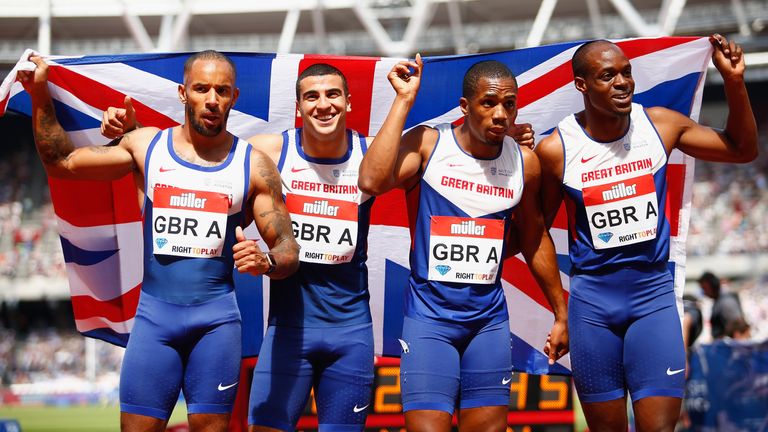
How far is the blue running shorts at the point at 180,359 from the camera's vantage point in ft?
14.3

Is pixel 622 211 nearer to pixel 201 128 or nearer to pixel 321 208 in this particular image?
pixel 321 208

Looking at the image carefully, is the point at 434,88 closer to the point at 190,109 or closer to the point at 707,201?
the point at 190,109

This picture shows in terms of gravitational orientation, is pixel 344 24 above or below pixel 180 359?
above

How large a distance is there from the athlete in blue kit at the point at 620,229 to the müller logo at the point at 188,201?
1.85 m

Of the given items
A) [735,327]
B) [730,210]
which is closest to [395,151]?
[735,327]

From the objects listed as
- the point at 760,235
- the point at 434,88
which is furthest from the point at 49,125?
the point at 760,235

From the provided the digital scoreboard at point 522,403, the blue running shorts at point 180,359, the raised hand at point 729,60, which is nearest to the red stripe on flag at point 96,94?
the blue running shorts at point 180,359

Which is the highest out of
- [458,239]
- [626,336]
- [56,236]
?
[458,239]

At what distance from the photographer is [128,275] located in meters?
6.26

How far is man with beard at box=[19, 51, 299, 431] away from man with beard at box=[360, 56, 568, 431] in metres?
0.63

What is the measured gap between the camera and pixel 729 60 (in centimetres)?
488

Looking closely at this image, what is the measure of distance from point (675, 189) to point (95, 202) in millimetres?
3909

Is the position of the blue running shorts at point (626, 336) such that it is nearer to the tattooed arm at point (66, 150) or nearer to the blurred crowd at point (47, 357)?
the tattooed arm at point (66, 150)

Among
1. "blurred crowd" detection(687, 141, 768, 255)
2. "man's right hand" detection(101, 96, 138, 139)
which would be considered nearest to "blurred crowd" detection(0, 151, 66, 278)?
"blurred crowd" detection(687, 141, 768, 255)
